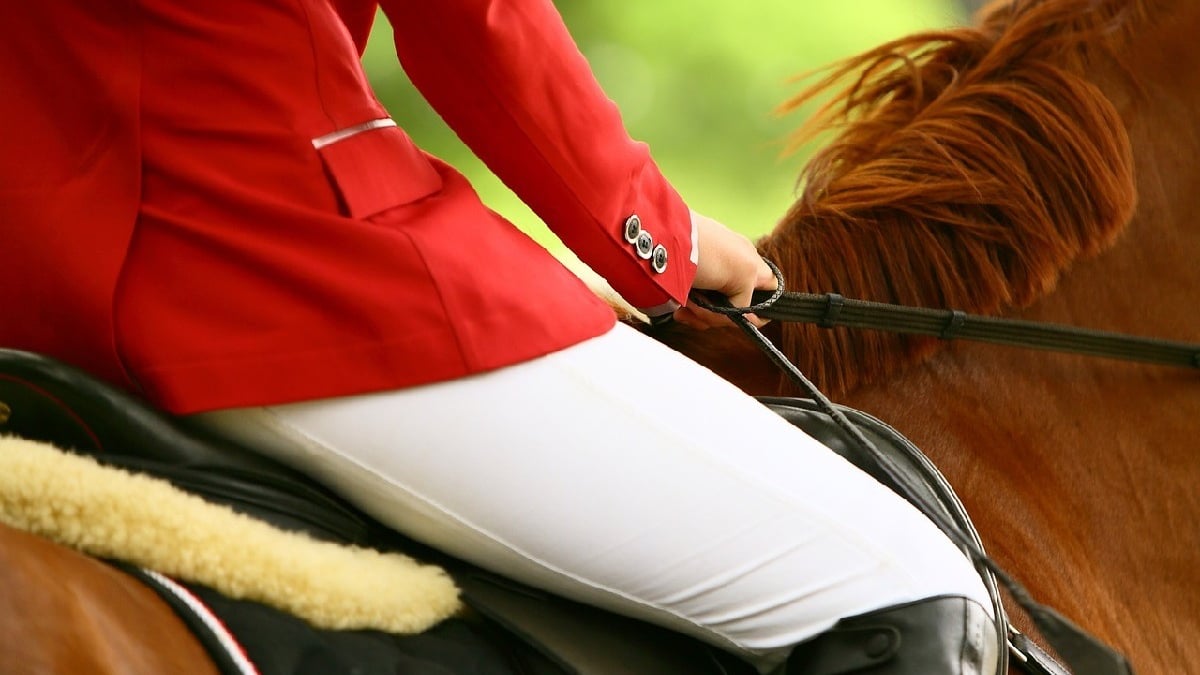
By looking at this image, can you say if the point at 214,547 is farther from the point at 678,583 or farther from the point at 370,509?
the point at 678,583

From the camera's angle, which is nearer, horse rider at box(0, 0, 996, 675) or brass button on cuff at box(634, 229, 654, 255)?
horse rider at box(0, 0, 996, 675)

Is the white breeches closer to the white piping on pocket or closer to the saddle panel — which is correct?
the saddle panel

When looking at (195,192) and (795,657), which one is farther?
(795,657)

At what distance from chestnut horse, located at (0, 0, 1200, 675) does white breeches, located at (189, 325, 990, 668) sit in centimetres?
35

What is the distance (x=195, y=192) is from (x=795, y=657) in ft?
1.74

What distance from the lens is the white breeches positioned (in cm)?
76

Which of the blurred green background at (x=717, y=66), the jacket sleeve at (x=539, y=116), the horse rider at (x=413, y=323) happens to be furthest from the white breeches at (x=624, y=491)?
the blurred green background at (x=717, y=66)

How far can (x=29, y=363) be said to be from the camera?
2.42 ft

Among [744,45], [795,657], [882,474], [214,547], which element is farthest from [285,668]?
[744,45]

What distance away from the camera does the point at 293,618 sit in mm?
727

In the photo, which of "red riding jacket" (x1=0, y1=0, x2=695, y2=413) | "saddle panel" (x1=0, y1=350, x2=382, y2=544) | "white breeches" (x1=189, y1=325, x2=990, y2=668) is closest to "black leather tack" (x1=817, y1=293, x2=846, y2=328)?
"white breeches" (x1=189, y1=325, x2=990, y2=668)

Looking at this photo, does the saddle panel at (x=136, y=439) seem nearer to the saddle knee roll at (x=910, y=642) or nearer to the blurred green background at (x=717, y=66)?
the saddle knee roll at (x=910, y=642)

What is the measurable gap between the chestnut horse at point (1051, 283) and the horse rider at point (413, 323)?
336 millimetres

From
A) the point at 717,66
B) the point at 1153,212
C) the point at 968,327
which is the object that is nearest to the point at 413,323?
the point at 968,327
